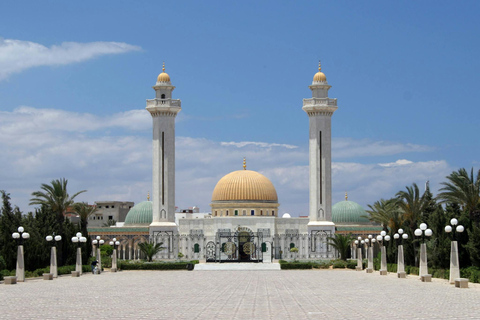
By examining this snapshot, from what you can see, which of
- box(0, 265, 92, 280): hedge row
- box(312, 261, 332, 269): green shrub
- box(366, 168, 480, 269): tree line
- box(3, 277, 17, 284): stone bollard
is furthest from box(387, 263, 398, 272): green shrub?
box(3, 277, 17, 284): stone bollard

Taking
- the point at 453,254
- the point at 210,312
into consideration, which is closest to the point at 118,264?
the point at 453,254

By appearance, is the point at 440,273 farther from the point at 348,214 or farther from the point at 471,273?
the point at 348,214

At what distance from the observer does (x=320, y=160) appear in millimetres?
65375

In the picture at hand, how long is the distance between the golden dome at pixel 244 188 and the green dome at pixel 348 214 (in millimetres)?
7424

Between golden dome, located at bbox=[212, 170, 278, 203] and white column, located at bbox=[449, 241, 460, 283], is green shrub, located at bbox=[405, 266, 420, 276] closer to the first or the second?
white column, located at bbox=[449, 241, 460, 283]

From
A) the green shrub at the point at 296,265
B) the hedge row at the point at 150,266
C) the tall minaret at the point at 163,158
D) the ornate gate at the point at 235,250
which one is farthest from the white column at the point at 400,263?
the tall minaret at the point at 163,158

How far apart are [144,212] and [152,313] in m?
60.5

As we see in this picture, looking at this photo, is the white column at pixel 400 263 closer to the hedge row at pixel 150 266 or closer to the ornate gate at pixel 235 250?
the hedge row at pixel 150 266

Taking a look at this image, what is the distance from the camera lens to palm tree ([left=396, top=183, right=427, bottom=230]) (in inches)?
1681

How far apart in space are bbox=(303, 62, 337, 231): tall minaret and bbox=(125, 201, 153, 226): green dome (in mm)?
19307

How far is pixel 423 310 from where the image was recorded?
59.0 ft

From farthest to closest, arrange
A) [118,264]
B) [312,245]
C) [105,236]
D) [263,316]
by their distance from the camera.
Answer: [105,236] < [312,245] < [118,264] < [263,316]

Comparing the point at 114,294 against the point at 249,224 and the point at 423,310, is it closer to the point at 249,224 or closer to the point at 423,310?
the point at 423,310

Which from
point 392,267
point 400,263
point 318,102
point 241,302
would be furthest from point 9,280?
point 318,102
